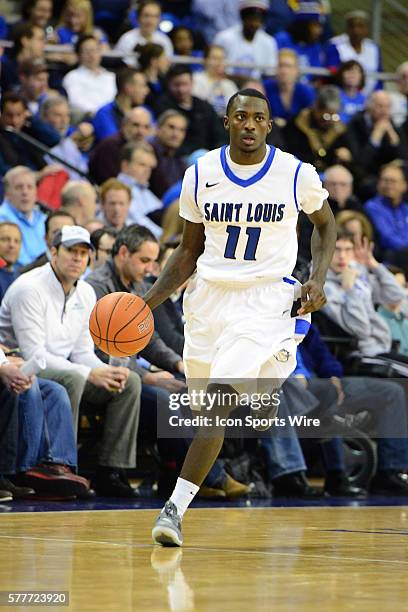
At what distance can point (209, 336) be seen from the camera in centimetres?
638

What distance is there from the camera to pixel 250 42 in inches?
620

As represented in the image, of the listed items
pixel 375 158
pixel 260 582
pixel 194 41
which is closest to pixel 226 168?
pixel 260 582

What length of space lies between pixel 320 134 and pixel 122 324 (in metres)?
8.43

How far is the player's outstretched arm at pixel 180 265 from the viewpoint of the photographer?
6.53 metres

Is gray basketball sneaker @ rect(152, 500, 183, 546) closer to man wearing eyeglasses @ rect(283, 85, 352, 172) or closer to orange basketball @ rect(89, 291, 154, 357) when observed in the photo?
orange basketball @ rect(89, 291, 154, 357)

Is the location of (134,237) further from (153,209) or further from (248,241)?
(153,209)

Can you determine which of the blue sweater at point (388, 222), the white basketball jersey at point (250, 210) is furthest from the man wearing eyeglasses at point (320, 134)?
the white basketball jersey at point (250, 210)

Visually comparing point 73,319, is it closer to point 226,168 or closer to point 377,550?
point 226,168

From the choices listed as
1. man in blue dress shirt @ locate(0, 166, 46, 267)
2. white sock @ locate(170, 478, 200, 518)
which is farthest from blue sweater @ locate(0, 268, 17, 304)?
white sock @ locate(170, 478, 200, 518)

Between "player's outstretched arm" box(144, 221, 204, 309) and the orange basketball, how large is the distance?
147mm

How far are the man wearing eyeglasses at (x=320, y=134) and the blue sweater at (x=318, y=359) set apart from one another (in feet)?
14.3

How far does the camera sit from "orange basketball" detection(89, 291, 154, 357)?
20.5 ft

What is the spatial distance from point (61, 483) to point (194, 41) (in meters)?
8.92

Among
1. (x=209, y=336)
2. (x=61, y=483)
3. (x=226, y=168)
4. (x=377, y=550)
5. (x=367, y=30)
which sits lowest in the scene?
(x=61, y=483)
